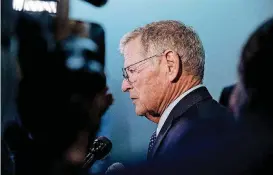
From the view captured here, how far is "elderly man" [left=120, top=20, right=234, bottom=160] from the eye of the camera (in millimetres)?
1583

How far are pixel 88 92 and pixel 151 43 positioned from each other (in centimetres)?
27

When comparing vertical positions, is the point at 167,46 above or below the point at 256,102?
above

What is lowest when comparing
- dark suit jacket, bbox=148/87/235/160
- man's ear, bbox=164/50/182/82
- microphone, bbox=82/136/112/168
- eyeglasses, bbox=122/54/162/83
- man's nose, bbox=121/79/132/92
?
microphone, bbox=82/136/112/168

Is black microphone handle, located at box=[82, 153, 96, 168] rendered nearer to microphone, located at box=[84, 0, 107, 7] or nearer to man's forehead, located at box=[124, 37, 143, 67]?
man's forehead, located at box=[124, 37, 143, 67]

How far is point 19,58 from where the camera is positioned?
164cm

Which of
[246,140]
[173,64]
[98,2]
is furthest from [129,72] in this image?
[246,140]

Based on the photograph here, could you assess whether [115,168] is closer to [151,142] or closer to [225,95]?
[151,142]

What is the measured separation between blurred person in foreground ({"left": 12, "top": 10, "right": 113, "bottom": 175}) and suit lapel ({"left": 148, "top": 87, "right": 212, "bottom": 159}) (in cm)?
21

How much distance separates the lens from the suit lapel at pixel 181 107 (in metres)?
1.58

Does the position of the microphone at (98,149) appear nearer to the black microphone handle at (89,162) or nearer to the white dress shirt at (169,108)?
the black microphone handle at (89,162)

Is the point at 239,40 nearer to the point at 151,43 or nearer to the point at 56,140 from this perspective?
the point at 151,43

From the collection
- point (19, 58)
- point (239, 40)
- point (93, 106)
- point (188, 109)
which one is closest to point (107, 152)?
point (93, 106)

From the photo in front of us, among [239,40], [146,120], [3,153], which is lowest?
[3,153]

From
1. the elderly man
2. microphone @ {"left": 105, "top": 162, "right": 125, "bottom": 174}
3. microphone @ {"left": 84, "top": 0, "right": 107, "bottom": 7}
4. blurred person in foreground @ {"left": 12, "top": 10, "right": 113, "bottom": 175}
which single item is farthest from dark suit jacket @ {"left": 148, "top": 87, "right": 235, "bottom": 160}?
microphone @ {"left": 84, "top": 0, "right": 107, "bottom": 7}
